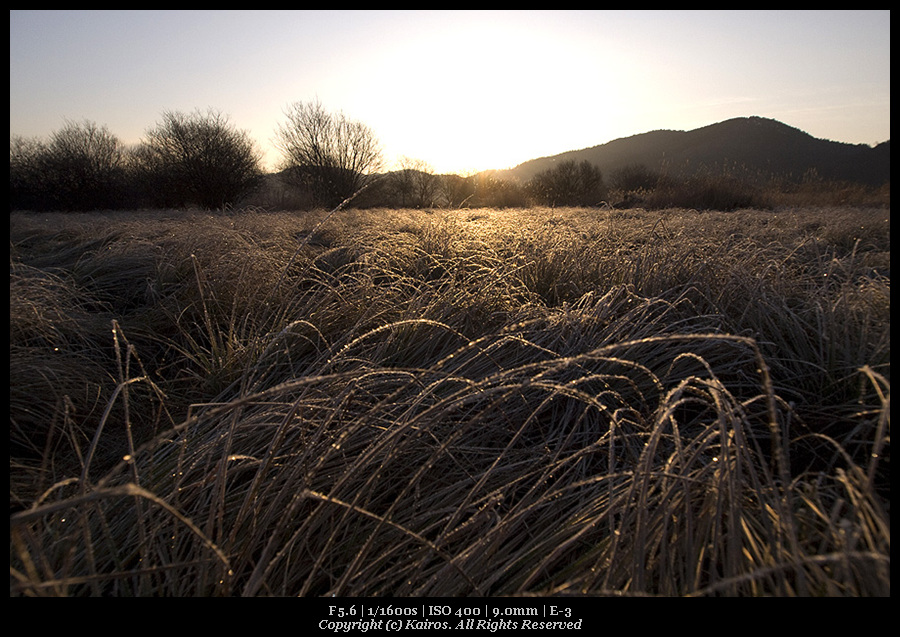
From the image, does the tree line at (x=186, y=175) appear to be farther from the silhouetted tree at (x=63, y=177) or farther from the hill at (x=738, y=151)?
the hill at (x=738, y=151)

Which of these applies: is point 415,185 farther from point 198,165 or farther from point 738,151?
point 738,151

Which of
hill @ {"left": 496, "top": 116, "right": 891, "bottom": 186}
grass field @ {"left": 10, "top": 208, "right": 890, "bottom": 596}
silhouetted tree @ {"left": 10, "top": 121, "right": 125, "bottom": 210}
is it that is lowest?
grass field @ {"left": 10, "top": 208, "right": 890, "bottom": 596}

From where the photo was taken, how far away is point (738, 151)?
43469 millimetres

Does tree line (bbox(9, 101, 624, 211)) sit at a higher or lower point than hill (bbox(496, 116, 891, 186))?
lower

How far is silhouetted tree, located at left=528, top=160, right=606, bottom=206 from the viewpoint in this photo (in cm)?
2050

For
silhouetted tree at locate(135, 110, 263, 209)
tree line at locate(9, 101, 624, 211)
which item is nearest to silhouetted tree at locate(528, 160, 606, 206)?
tree line at locate(9, 101, 624, 211)

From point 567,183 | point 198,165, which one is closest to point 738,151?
point 567,183

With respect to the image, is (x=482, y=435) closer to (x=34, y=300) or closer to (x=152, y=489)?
(x=152, y=489)

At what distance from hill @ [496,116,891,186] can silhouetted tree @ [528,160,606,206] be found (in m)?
2.79

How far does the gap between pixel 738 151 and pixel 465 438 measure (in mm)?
54794

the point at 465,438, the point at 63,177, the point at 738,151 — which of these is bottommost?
the point at 465,438

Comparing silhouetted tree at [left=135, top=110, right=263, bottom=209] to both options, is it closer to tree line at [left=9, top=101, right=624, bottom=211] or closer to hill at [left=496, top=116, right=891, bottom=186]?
tree line at [left=9, top=101, right=624, bottom=211]

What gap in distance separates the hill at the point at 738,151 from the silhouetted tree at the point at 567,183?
9.15ft

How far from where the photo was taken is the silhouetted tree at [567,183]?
20.5 meters
